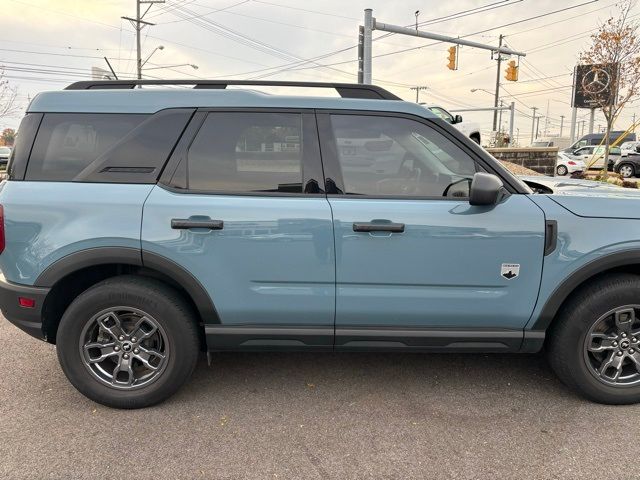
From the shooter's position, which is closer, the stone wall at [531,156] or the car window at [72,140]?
the car window at [72,140]

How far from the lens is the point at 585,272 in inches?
110

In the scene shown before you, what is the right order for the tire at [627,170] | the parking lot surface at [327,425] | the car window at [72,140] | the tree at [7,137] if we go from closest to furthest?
the parking lot surface at [327,425]
the car window at [72,140]
the tire at [627,170]
the tree at [7,137]

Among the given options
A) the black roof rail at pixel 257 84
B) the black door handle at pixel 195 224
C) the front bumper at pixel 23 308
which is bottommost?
the front bumper at pixel 23 308

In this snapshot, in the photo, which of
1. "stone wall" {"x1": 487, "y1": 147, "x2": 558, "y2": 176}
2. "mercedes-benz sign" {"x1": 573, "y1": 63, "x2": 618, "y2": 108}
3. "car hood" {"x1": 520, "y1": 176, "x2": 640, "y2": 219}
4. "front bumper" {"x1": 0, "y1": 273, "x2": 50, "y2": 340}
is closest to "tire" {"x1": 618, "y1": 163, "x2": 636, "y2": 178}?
"mercedes-benz sign" {"x1": 573, "y1": 63, "x2": 618, "y2": 108}

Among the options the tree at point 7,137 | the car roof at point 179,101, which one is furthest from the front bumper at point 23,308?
the tree at point 7,137

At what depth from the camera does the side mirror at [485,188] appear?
8.75ft

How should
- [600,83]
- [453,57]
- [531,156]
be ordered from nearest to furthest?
[531,156]
[600,83]
[453,57]

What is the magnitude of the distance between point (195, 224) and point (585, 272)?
2.30m

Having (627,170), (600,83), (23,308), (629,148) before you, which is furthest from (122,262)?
(629,148)

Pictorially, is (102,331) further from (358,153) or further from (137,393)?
(358,153)

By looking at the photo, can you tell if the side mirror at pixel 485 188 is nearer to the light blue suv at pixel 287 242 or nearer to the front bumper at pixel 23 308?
the light blue suv at pixel 287 242

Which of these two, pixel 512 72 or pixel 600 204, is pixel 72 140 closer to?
pixel 600 204

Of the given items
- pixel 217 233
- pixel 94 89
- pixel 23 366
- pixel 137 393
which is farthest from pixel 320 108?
pixel 23 366

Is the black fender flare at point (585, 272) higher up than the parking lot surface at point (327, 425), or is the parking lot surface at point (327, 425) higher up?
the black fender flare at point (585, 272)
